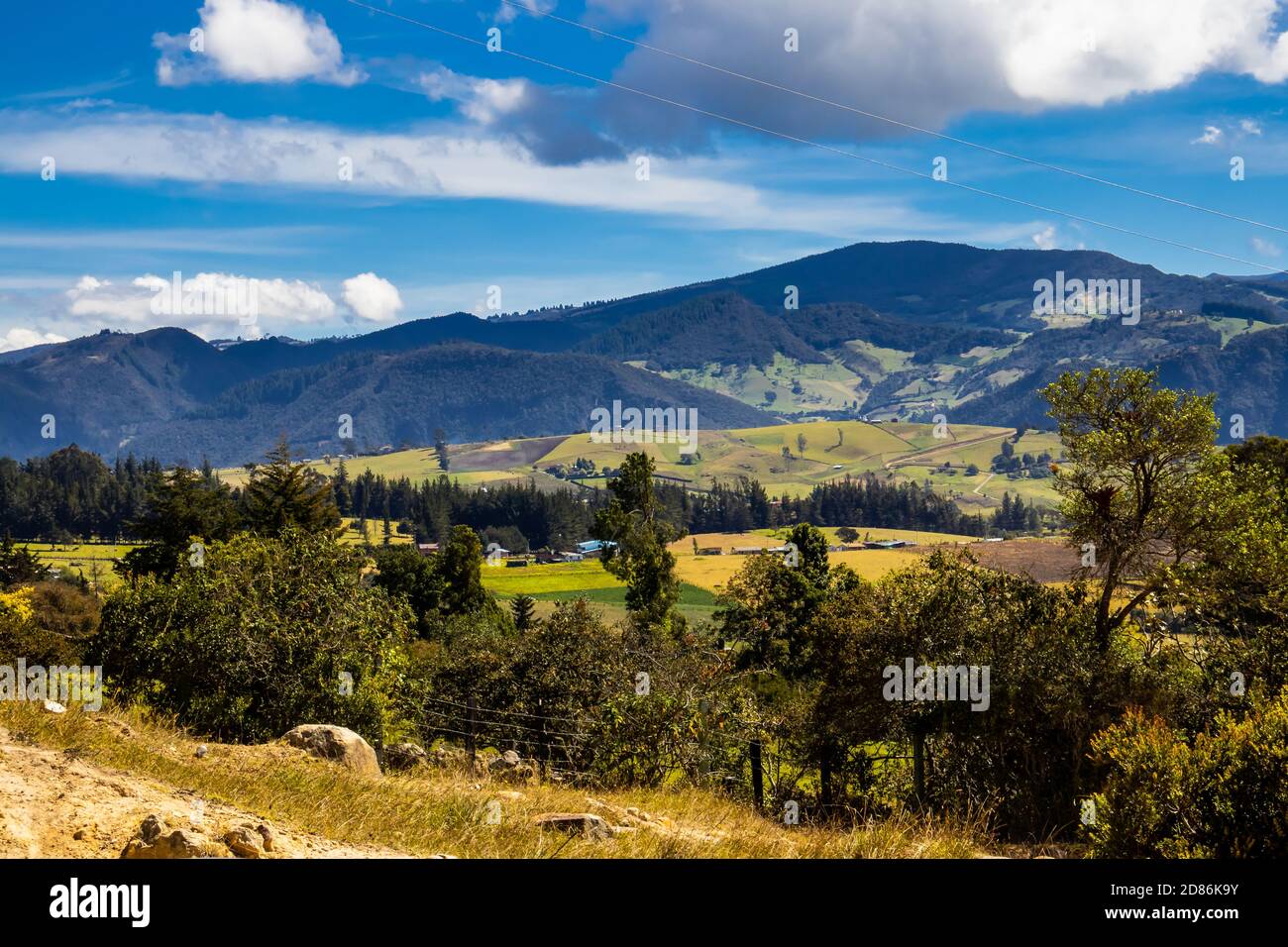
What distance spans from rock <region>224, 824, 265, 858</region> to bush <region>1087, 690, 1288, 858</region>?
26.9 ft

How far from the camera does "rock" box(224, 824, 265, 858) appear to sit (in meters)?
8.21

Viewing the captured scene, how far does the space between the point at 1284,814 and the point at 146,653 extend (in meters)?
23.1

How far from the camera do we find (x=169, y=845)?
7.87 metres

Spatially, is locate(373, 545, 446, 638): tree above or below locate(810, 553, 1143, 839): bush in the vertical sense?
below

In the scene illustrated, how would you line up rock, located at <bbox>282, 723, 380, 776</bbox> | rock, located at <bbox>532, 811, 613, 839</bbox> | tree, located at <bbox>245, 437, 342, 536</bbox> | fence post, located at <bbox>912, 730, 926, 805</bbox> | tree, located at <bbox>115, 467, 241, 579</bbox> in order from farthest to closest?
tree, located at <bbox>245, 437, 342, 536</bbox>, tree, located at <bbox>115, 467, 241, 579</bbox>, fence post, located at <bbox>912, 730, 926, 805</bbox>, rock, located at <bbox>282, 723, 380, 776</bbox>, rock, located at <bbox>532, 811, 613, 839</bbox>

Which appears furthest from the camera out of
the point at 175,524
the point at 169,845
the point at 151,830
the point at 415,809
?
the point at 175,524

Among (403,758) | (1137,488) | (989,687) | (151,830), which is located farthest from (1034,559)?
(151,830)

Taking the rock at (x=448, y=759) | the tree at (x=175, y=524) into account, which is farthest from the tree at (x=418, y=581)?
the rock at (x=448, y=759)

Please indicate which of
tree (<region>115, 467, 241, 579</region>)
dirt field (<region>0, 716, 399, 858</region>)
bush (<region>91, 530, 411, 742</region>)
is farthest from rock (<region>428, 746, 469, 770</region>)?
tree (<region>115, 467, 241, 579</region>)

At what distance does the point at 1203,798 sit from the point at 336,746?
1135cm

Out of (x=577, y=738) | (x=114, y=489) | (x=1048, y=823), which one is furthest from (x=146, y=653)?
(x=114, y=489)

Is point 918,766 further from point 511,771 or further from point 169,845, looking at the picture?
point 169,845

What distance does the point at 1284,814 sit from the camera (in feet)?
32.1

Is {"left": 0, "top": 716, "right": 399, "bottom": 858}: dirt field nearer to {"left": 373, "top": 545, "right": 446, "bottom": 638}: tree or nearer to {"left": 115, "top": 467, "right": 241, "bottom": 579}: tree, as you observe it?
{"left": 115, "top": 467, "right": 241, "bottom": 579}: tree
